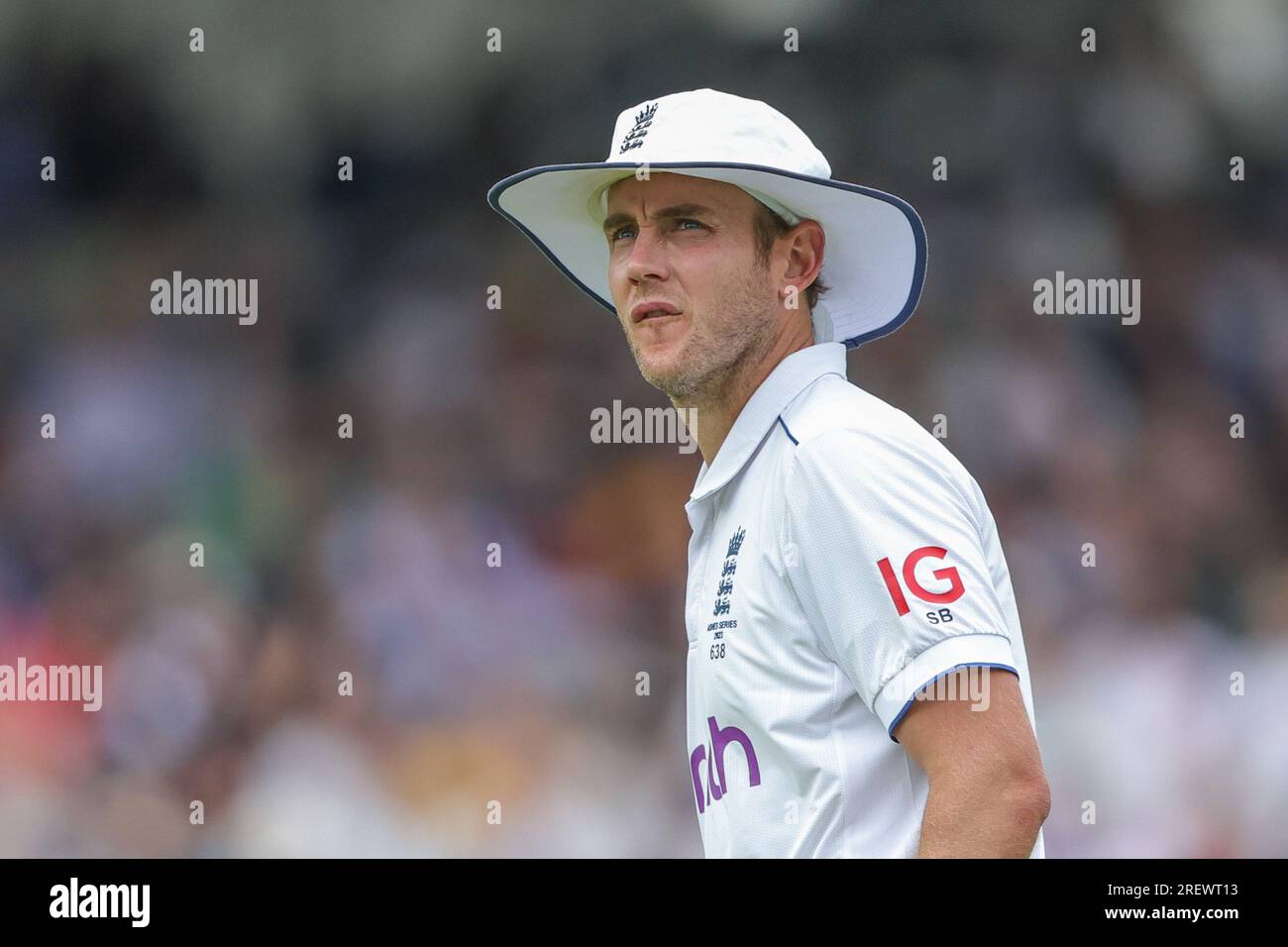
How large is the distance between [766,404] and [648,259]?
315mm

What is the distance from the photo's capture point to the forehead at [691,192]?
7.90 feet

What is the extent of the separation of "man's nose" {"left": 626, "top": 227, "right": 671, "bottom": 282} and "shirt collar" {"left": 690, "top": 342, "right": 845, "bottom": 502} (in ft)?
0.79

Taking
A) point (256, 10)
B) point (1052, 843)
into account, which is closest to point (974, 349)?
point (1052, 843)

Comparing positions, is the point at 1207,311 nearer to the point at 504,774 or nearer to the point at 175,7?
the point at 504,774

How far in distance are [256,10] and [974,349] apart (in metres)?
3.12

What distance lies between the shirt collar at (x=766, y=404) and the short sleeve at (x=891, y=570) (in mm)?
256

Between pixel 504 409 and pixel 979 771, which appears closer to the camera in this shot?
pixel 979 771

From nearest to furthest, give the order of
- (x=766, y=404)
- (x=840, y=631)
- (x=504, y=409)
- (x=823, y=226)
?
(x=840, y=631)
(x=766, y=404)
(x=823, y=226)
(x=504, y=409)

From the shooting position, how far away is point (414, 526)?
18.4ft

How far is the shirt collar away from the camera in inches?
88.7

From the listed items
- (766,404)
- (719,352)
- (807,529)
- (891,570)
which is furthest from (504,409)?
(891,570)

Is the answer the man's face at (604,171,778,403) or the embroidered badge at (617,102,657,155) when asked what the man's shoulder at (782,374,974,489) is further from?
the embroidered badge at (617,102,657,155)

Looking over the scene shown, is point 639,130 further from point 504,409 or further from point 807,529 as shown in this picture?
point 504,409

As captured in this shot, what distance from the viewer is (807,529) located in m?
1.97
